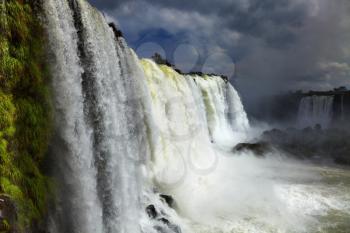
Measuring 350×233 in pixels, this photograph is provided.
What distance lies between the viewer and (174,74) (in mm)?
20203

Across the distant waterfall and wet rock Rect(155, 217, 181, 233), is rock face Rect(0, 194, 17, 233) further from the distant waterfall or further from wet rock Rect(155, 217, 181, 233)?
the distant waterfall

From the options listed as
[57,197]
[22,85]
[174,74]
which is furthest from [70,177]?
[174,74]

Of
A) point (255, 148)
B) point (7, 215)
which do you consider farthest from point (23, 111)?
point (255, 148)

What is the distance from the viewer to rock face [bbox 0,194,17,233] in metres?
5.88

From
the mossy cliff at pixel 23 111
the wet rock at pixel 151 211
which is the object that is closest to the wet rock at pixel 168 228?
the wet rock at pixel 151 211

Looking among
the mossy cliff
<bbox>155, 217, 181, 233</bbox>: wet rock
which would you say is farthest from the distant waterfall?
the mossy cliff

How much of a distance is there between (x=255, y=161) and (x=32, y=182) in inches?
858

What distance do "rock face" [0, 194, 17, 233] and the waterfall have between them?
1.43 metres

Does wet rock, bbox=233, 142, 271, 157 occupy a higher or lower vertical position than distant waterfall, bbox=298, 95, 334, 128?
lower

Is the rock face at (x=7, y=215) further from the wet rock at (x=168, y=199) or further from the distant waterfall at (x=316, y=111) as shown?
the distant waterfall at (x=316, y=111)

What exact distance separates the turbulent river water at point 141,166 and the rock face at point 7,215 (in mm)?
1416

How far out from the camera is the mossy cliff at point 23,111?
21.9 ft

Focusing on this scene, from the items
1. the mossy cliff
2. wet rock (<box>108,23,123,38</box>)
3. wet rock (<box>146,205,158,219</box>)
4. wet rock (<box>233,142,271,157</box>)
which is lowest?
wet rock (<box>146,205,158,219</box>)

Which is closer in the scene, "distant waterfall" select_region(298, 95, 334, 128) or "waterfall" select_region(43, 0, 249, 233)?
"waterfall" select_region(43, 0, 249, 233)
